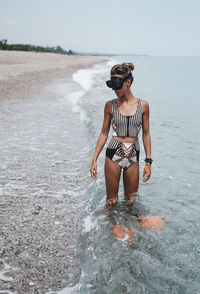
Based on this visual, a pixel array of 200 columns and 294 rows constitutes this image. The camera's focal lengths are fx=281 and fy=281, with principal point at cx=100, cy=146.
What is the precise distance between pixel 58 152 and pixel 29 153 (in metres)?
0.79

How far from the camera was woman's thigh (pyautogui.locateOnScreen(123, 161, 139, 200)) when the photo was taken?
3.90 m

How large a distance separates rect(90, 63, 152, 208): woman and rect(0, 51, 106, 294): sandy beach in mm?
1141

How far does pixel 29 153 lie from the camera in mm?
Result: 7629

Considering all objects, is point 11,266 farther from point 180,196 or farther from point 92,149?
point 92,149

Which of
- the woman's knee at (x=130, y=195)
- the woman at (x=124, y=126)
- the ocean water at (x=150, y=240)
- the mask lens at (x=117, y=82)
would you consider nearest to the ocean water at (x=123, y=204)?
the ocean water at (x=150, y=240)

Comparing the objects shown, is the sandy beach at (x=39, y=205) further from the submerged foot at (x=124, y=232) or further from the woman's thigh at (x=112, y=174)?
the woman's thigh at (x=112, y=174)

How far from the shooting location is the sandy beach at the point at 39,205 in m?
3.25

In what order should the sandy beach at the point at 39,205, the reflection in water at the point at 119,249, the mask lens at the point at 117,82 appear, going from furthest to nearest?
the mask lens at the point at 117,82 < the sandy beach at the point at 39,205 < the reflection in water at the point at 119,249

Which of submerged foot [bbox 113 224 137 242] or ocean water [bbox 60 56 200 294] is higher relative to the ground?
submerged foot [bbox 113 224 137 242]

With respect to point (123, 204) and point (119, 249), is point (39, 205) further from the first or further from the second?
point (119, 249)

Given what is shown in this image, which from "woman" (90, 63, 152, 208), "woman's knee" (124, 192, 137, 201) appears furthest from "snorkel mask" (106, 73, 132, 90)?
"woman's knee" (124, 192, 137, 201)

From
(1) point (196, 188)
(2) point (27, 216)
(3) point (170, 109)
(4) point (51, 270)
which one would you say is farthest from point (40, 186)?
(3) point (170, 109)

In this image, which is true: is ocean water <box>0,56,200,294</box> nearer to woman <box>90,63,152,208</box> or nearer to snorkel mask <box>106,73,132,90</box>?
woman <box>90,63,152,208</box>

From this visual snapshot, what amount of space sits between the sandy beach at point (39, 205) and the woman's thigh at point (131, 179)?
3.20 feet
